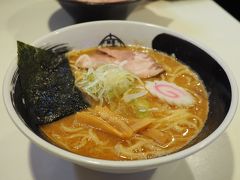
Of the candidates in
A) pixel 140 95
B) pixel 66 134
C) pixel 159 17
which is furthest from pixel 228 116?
pixel 159 17

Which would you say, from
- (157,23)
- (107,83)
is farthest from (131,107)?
(157,23)

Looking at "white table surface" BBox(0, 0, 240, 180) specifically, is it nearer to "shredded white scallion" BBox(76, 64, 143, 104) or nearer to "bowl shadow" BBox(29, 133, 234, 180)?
"bowl shadow" BBox(29, 133, 234, 180)

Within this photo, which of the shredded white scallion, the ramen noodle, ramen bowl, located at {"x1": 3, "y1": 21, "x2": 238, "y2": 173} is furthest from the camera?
the shredded white scallion

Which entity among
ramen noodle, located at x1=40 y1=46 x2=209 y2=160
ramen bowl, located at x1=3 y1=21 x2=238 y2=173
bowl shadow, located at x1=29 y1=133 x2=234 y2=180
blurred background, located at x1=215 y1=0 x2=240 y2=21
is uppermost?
ramen bowl, located at x1=3 y1=21 x2=238 y2=173

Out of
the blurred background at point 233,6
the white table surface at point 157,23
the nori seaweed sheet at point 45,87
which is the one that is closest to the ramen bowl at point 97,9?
the white table surface at point 157,23

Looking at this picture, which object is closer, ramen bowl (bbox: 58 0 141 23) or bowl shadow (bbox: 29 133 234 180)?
bowl shadow (bbox: 29 133 234 180)

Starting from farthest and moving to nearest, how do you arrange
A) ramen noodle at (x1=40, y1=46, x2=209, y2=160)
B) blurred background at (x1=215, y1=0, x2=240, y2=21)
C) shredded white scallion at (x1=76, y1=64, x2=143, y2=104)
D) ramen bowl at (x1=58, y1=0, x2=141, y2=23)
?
blurred background at (x1=215, y1=0, x2=240, y2=21), ramen bowl at (x1=58, y1=0, x2=141, y2=23), shredded white scallion at (x1=76, y1=64, x2=143, y2=104), ramen noodle at (x1=40, y1=46, x2=209, y2=160)

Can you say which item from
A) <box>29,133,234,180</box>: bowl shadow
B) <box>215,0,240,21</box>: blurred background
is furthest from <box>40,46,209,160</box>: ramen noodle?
<box>215,0,240,21</box>: blurred background
